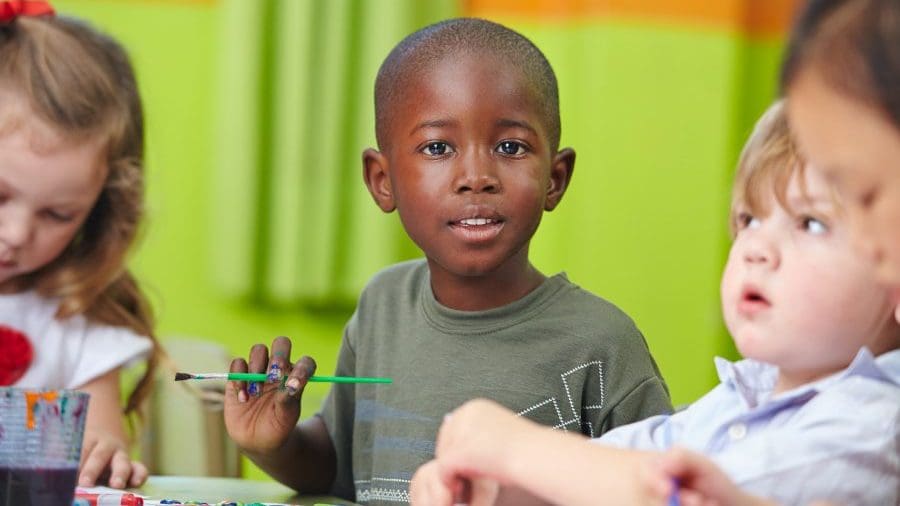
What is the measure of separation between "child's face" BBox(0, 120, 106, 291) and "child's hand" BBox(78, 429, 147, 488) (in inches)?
9.8

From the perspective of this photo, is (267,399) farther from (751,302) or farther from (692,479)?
(692,479)

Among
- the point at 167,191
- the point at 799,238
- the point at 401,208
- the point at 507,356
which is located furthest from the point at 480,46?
the point at 167,191

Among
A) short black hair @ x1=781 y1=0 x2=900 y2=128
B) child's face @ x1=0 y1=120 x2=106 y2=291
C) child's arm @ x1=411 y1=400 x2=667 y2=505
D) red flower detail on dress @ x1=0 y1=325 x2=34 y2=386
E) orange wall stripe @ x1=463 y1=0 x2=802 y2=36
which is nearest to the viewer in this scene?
short black hair @ x1=781 y1=0 x2=900 y2=128

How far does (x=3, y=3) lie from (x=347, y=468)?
2.50 feet

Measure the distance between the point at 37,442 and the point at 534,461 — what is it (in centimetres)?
45

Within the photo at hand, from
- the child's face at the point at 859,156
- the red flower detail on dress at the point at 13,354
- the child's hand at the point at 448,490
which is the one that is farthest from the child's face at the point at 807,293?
the red flower detail on dress at the point at 13,354

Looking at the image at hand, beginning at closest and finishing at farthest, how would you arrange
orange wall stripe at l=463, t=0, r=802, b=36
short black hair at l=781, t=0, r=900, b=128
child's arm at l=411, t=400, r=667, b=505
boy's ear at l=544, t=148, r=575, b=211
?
short black hair at l=781, t=0, r=900, b=128, child's arm at l=411, t=400, r=667, b=505, boy's ear at l=544, t=148, r=575, b=211, orange wall stripe at l=463, t=0, r=802, b=36

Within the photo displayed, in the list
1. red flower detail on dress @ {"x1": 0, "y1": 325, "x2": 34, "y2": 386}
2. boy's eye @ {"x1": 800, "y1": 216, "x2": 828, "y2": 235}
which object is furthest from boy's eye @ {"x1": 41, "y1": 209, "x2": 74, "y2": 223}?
boy's eye @ {"x1": 800, "y1": 216, "x2": 828, "y2": 235}

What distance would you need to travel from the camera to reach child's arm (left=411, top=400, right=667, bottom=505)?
0.86 metres

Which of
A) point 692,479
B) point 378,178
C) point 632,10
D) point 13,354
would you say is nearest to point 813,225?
point 692,479

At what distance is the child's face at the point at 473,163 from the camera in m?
1.38

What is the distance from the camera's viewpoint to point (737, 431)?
39.3 inches

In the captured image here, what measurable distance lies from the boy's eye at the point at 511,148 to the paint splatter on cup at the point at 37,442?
0.52m

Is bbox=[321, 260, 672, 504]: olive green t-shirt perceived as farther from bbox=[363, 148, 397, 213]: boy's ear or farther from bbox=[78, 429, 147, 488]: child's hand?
bbox=[78, 429, 147, 488]: child's hand
